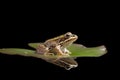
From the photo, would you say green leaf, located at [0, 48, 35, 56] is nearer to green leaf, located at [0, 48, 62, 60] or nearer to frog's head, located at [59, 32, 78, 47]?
green leaf, located at [0, 48, 62, 60]

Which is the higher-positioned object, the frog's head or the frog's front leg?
the frog's head

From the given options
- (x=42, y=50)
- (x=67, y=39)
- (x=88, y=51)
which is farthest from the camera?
(x=67, y=39)

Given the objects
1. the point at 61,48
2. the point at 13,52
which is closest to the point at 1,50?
the point at 13,52

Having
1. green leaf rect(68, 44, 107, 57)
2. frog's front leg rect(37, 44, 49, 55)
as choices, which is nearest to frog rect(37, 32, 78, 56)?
frog's front leg rect(37, 44, 49, 55)

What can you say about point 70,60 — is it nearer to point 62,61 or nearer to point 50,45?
point 62,61

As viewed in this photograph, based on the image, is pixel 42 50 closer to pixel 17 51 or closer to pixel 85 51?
pixel 17 51

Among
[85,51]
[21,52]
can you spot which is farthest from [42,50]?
[85,51]

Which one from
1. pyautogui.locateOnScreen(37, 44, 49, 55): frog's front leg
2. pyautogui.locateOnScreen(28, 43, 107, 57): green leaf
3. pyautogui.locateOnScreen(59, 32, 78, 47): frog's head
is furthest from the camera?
pyautogui.locateOnScreen(59, 32, 78, 47): frog's head

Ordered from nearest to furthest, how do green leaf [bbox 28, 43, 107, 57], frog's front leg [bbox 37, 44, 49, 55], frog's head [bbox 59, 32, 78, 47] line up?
green leaf [bbox 28, 43, 107, 57], frog's front leg [bbox 37, 44, 49, 55], frog's head [bbox 59, 32, 78, 47]

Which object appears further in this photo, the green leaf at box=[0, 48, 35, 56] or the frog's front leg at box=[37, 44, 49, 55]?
the frog's front leg at box=[37, 44, 49, 55]
